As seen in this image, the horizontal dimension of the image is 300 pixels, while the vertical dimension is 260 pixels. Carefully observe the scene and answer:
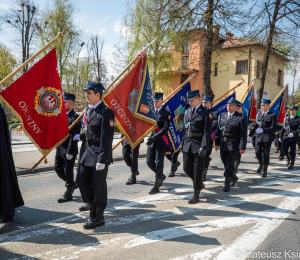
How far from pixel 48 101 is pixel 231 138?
12.7 feet

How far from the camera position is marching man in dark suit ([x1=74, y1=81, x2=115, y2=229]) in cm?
392

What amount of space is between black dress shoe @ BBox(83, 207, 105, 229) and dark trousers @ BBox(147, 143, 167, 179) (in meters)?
2.08

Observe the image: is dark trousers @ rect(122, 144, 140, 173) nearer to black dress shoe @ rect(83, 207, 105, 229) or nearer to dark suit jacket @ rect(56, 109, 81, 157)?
dark suit jacket @ rect(56, 109, 81, 157)

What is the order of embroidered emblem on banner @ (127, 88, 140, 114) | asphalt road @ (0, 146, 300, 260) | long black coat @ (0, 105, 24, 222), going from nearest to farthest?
asphalt road @ (0, 146, 300, 260) → long black coat @ (0, 105, 24, 222) → embroidered emblem on banner @ (127, 88, 140, 114)

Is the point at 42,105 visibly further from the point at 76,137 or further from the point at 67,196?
the point at 67,196

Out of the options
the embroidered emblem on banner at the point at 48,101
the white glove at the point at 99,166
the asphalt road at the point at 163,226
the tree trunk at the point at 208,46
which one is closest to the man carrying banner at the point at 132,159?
the asphalt road at the point at 163,226

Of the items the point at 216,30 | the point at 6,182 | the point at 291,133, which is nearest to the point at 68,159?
the point at 6,182

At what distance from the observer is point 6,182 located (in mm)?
3994

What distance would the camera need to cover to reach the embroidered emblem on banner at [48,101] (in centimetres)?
500

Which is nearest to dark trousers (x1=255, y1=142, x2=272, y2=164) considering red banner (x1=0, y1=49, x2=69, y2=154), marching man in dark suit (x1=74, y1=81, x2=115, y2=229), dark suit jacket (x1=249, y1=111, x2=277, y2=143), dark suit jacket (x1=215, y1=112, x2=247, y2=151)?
dark suit jacket (x1=249, y1=111, x2=277, y2=143)

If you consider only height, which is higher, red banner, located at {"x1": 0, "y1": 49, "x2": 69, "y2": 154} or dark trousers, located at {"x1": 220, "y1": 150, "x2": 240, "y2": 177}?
red banner, located at {"x1": 0, "y1": 49, "x2": 69, "y2": 154}

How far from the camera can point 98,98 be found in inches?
164

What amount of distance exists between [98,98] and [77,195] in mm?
2411

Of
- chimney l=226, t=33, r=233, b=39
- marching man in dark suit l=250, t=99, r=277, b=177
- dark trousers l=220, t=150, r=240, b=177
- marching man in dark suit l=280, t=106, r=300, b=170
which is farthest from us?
chimney l=226, t=33, r=233, b=39
